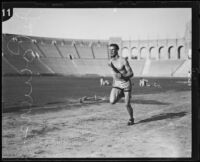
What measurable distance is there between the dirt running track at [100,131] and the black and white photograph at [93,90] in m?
0.02

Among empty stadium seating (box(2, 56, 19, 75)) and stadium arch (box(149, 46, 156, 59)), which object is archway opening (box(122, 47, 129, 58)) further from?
empty stadium seating (box(2, 56, 19, 75))

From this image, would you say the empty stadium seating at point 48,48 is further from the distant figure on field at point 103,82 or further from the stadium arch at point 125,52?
the stadium arch at point 125,52

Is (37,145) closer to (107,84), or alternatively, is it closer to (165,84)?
(107,84)

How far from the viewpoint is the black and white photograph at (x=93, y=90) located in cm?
372

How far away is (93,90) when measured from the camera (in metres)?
4.17

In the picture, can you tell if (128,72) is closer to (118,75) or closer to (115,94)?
(118,75)

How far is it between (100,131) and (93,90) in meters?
0.75

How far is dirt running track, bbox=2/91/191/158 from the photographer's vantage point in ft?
12.1

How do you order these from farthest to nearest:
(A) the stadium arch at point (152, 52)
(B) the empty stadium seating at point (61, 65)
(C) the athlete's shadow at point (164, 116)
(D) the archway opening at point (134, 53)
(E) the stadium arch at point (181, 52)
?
(A) the stadium arch at point (152, 52), (B) the empty stadium seating at point (61, 65), (D) the archway opening at point (134, 53), (E) the stadium arch at point (181, 52), (C) the athlete's shadow at point (164, 116)

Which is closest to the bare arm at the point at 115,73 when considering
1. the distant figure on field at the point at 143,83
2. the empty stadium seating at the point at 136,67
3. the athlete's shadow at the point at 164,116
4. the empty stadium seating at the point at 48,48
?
the empty stadium seating at the point at 136,67

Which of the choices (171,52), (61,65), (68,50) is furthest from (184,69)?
(61,65)

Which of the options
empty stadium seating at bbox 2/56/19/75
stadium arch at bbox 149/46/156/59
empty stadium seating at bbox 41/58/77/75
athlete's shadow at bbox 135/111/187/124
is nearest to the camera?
empty stadium seating at bbox 2/56/19/75

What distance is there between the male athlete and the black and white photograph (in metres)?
0.02

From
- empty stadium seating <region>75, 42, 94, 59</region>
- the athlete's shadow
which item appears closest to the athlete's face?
empty stadium seating <region>75, 42, 94, 59</region>
